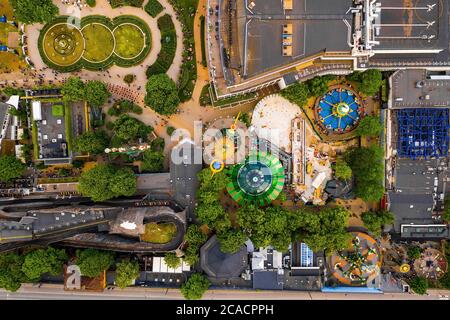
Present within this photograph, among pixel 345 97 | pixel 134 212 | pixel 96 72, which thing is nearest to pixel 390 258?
pixel 345 97

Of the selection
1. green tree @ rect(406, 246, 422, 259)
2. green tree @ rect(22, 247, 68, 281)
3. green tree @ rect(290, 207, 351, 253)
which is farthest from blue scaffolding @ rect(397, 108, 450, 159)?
green tree @ rect(22, 247, 68, 281)

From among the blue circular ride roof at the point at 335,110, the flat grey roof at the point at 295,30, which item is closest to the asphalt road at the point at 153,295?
the blue circular ride roof at the point at 335,110

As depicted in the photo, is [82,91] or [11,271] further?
[11,271]

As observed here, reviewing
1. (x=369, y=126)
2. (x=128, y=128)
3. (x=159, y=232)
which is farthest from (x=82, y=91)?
(x=369, y=126)

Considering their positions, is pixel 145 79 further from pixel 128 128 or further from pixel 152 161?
pixel 152 161

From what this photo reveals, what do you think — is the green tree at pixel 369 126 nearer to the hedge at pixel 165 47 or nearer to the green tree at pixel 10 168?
the hedge at pixel 165 47

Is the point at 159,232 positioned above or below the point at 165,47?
below

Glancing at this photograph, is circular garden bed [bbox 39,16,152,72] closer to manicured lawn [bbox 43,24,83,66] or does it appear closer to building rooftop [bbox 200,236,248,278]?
manicured lawn [bbox 43,24,83,66]
